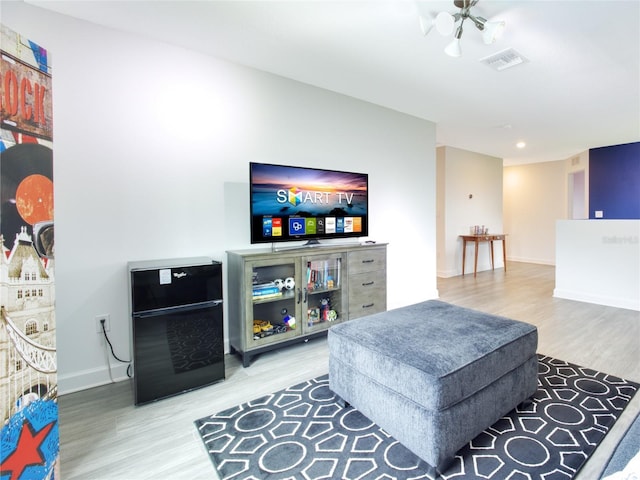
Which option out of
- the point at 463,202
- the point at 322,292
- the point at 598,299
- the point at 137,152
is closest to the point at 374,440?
the point at 322,292

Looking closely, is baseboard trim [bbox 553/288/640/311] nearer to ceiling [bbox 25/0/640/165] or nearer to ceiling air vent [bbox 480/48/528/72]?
ceiling [bbox 25/0/640/165]

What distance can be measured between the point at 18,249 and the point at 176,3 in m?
1.75

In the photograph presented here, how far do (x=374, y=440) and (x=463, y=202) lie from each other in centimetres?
578

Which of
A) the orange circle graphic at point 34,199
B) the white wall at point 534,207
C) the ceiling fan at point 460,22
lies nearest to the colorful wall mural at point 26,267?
the orange circle graphic at point 34,199

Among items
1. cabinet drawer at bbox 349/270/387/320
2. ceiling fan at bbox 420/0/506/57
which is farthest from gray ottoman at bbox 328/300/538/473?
ceiling fan at bbox 420/0/506/57

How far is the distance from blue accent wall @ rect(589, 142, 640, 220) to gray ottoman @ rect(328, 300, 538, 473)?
591 cm

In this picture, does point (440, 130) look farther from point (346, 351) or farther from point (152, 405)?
point (152, 405)

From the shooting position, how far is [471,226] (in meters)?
6.72

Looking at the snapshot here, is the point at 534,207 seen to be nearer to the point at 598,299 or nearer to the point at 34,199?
the point at 598,299

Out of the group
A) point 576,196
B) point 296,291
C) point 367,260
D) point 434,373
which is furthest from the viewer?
point 576,196

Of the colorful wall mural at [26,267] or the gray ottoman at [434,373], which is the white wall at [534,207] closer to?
the gray ottoman at [434,373]

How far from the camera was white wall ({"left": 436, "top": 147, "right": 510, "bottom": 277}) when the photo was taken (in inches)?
242

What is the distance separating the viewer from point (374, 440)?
5.50 feet

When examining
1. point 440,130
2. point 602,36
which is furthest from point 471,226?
point 602,36
